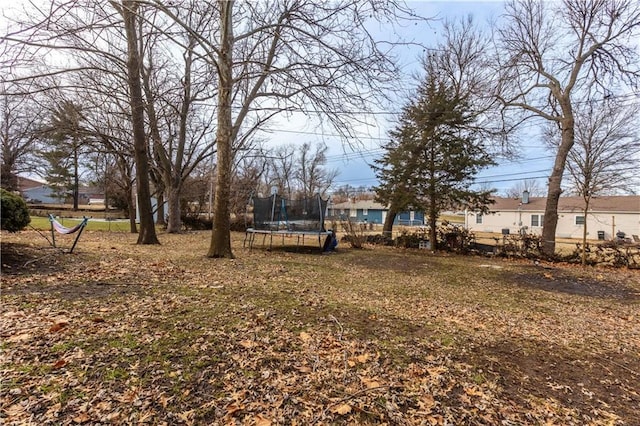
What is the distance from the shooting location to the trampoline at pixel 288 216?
1017cm

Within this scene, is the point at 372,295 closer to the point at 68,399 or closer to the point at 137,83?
the point at 68,399

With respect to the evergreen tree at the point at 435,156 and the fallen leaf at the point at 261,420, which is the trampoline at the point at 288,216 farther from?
the fallen leaf at the point at 261,420

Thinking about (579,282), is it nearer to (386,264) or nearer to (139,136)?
(386,264)

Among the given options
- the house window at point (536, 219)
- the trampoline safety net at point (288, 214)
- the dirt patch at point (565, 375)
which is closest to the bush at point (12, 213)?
the trampoline safety net at point (288, 214)

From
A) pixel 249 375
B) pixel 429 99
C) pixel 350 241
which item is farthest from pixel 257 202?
pixel 249 375

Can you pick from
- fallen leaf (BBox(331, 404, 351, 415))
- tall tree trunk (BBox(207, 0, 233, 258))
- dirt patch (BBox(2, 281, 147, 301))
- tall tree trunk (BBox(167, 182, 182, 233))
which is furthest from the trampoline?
fallen leaf (BBox(331, 404, 351, 415))

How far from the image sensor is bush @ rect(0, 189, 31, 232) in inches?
207

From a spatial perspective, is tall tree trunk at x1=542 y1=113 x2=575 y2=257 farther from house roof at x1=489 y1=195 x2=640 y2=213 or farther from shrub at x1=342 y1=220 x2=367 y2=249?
house roof at x1=489 y1=195 x2=640 y2=213

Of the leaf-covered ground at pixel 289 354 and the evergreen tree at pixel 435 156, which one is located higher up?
the evergreen tree at pixel 435 156

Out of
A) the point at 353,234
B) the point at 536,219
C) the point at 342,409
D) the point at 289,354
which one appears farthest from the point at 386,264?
the point at 536,219

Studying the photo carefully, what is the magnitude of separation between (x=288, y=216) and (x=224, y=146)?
14.8 feet

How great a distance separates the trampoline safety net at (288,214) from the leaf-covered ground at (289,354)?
519 cm

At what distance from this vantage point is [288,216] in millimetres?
11164

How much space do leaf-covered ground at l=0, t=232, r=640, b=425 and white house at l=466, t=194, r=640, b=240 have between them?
22742mm
